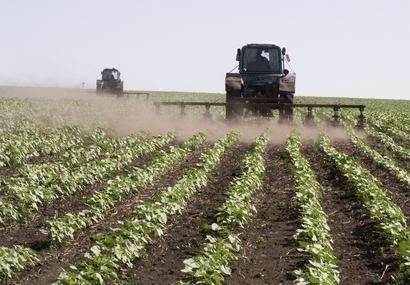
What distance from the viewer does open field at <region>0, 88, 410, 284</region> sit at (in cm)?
713

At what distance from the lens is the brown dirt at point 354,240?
7473mm

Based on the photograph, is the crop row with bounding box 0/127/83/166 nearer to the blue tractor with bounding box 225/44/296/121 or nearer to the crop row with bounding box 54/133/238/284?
the crop row with bounding box 54/133/238/284

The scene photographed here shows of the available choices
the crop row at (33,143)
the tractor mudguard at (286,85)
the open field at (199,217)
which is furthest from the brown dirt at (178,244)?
the tractor mudguard at (286,85)

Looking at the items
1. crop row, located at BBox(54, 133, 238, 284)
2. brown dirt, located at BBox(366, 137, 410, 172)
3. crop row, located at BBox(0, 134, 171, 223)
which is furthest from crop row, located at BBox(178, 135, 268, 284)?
brown dirt, located at BBox(366, 137, 410, 172)

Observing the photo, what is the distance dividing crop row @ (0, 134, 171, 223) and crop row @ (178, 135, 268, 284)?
2684 mm

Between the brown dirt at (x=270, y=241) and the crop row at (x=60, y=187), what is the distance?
3.18 meters

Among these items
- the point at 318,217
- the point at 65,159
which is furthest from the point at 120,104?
the point at 318,217

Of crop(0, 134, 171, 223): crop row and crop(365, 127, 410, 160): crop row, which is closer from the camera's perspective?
crop(0, 134, 171, 223): crop row

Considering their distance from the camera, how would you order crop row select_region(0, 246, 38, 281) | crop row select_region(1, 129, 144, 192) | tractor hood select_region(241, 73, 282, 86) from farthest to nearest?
tractor hood select_region(241, 73, 282, 86) < crop row select_region(1, 129, 144, 192) < crop row select_region(0, 246, 38, 281)

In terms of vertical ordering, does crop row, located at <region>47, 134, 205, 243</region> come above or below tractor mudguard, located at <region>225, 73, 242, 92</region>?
below

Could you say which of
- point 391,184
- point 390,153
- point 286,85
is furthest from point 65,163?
point 286,85

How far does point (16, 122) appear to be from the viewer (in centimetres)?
2356

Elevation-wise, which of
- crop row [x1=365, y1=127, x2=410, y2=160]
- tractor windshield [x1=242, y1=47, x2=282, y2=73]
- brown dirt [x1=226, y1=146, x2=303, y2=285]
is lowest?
brown dirt [x1=226, y1=146, x2=303, y2=285]

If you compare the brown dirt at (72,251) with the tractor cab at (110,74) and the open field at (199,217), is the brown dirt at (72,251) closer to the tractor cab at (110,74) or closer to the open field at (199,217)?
the open field at (199,217)
